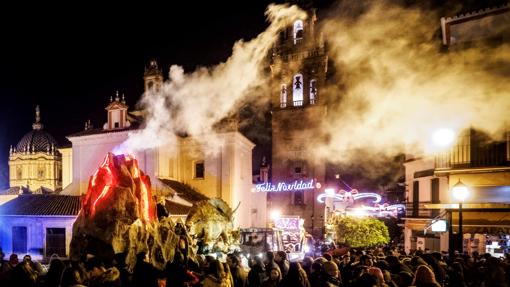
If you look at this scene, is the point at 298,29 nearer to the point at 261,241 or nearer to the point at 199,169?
the point at 199,169

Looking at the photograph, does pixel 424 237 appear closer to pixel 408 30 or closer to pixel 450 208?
pixel 450 208

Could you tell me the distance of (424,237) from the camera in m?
25.8

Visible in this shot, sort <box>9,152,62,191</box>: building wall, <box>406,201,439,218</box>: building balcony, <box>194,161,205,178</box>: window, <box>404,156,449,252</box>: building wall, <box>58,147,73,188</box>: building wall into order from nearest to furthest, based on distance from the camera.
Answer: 1. <box>404,156,449,252</box>: building wall
2. <box>406,201,439,218</box>: building balcony
3. <box>194,161,205,178</box>: window
4. <box>58,147,73,188</box>: building wall
5. <box>9,152,62,191</box>: building wall

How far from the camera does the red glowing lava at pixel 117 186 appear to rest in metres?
16.2

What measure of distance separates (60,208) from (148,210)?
49.5 feet

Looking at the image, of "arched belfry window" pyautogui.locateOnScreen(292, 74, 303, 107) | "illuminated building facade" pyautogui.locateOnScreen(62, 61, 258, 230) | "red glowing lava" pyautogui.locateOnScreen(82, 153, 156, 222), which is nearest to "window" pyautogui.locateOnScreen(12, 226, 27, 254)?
"illuminated building facade" pyautogui.locateOnScreen(62, 61, 258, 230)

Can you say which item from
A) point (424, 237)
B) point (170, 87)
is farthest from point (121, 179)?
point (170, 87)

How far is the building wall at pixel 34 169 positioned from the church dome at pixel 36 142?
4.05ft

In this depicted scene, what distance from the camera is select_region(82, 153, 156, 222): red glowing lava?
637 inches

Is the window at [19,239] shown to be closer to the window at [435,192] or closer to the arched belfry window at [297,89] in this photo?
the window at [435,192]

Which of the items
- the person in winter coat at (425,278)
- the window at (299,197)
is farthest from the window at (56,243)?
the person in winter coat at (425,278)

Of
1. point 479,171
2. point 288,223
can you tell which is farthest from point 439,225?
point 288,223

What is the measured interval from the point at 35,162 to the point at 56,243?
149 feet

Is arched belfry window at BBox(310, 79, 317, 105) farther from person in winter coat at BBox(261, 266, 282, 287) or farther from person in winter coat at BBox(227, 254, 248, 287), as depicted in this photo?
person in winter coat at BBox(261, 266, 282, 287)
